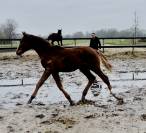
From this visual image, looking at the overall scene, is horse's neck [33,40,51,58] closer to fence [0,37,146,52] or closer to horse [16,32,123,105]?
horse [16,32,123,105]

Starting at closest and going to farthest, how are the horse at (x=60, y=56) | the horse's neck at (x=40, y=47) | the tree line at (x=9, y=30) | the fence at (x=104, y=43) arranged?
the horse at (x=60, y=56) < the horse's neck at (x=40, y=47) < the fence at (x=104, y=43) < the tree line at (x=9, y=30)

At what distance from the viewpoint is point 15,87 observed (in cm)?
1434

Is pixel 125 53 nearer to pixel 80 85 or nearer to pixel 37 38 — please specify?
pixel 80 85

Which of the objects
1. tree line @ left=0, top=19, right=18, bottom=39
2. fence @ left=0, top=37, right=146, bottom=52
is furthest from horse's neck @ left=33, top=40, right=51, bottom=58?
tree line @ left=0, top=19, right=18, bottom=39

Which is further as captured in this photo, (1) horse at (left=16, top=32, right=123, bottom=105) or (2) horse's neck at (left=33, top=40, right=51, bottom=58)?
(2) horse's neck at (left=33, top=40, right=51, bottom=58)

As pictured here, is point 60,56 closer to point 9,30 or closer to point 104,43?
point 104,43

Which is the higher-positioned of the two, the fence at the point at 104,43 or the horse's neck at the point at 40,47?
the horse's neck at the point at 40,47

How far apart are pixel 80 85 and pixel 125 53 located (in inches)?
566

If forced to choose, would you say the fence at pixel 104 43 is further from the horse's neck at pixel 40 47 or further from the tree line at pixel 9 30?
the tree line at pixel 9 30

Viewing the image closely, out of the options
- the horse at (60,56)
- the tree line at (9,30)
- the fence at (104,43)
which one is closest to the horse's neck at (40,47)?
the horse at (60,56)

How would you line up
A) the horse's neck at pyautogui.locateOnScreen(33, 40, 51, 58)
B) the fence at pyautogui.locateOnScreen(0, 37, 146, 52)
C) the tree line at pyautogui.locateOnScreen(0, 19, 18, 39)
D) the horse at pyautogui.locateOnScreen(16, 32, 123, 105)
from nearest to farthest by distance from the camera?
the horse at pyautogui.locateOnScreen(16, 32, 123, 105)
the horse's neck at pyautogui.locateOnScreen(33, 40, 51, 58)
the fence at pyautogui.locateOnScreen(0, 37, 146, 52)
the tree line at pyautogui.locateOnScreen(0, 19, 18, 39)

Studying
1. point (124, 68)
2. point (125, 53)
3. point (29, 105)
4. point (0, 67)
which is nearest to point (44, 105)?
point (29, 105)

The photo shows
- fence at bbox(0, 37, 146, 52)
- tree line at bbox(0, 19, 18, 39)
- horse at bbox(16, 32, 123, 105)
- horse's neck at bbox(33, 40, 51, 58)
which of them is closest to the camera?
horse at bbox(16, 32, 123, 105)

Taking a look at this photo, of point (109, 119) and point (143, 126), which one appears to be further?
point (109, 119)
